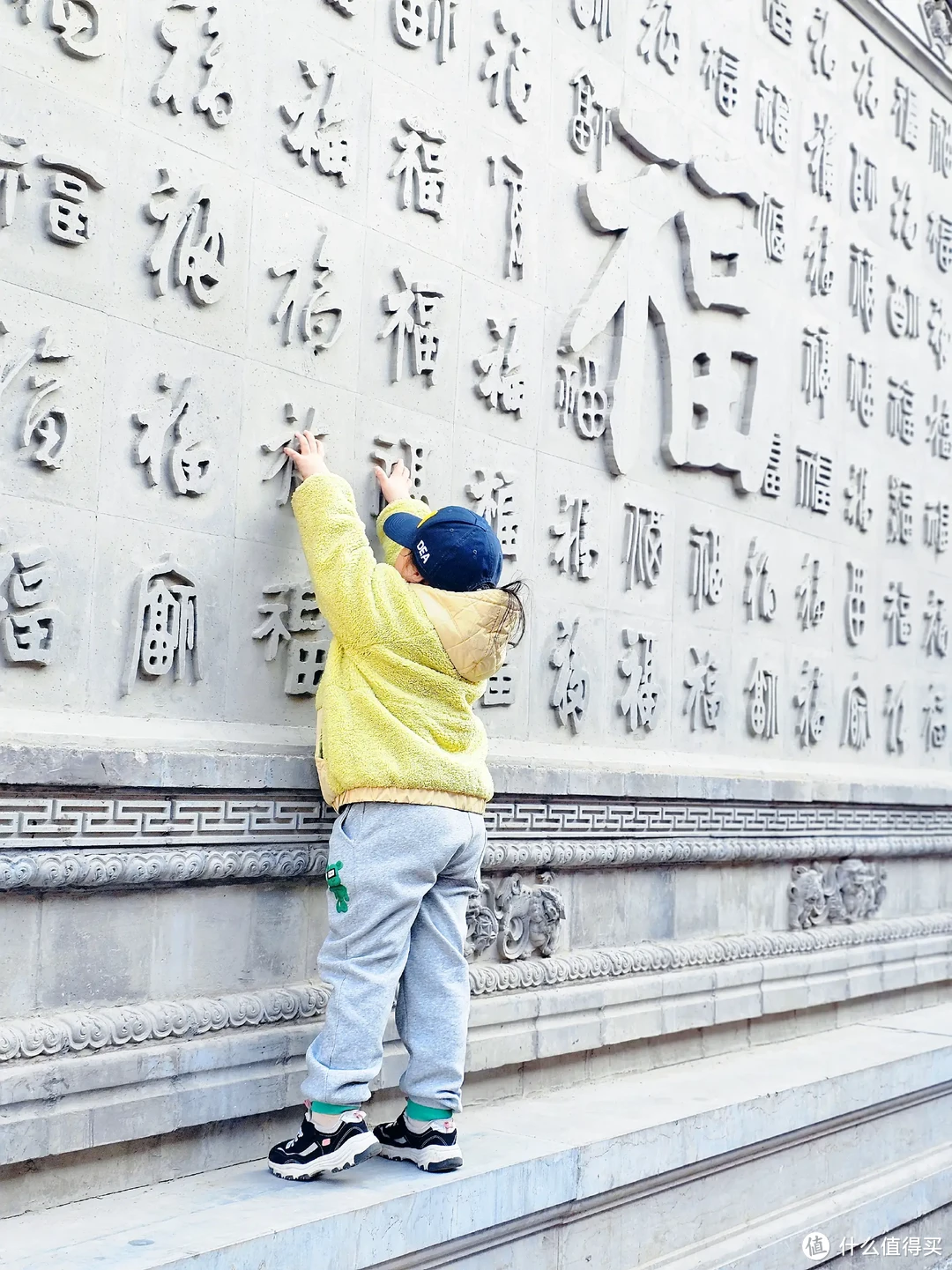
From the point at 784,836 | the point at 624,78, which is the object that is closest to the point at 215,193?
the point at 624,78

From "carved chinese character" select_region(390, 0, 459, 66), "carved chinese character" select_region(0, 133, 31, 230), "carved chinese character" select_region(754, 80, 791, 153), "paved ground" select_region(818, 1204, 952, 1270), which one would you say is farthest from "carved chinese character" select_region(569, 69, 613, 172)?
"paved ground" select_region(818, 1204, 952, 1270)

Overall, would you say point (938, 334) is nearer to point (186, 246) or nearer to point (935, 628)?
point (935, 628)

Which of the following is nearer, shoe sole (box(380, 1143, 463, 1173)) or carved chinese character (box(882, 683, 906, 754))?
shoe sole (box(380, 1143, 463, 1173))

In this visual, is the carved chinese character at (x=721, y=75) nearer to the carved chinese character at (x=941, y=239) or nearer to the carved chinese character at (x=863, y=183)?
the carved chinese character at (x=863, y=183)

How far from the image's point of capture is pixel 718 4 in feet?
18.0

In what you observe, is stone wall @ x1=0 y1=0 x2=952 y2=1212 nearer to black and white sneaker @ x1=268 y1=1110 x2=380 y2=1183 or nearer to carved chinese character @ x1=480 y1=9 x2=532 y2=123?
carved chinese character @ x1=480 y1=9 x2=532 y2=123

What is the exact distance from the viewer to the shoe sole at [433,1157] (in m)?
3.36

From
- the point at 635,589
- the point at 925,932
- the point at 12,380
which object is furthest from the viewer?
the point at 925,932

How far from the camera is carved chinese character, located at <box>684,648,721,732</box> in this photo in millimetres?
5172

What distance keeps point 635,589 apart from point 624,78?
1.75 m

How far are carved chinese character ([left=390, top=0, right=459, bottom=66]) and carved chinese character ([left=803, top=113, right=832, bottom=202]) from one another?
2.28 m

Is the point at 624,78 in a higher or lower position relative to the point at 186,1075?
higher

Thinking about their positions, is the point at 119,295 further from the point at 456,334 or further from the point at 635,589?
the point at 635,589

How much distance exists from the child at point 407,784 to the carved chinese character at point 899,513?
11.6ft
